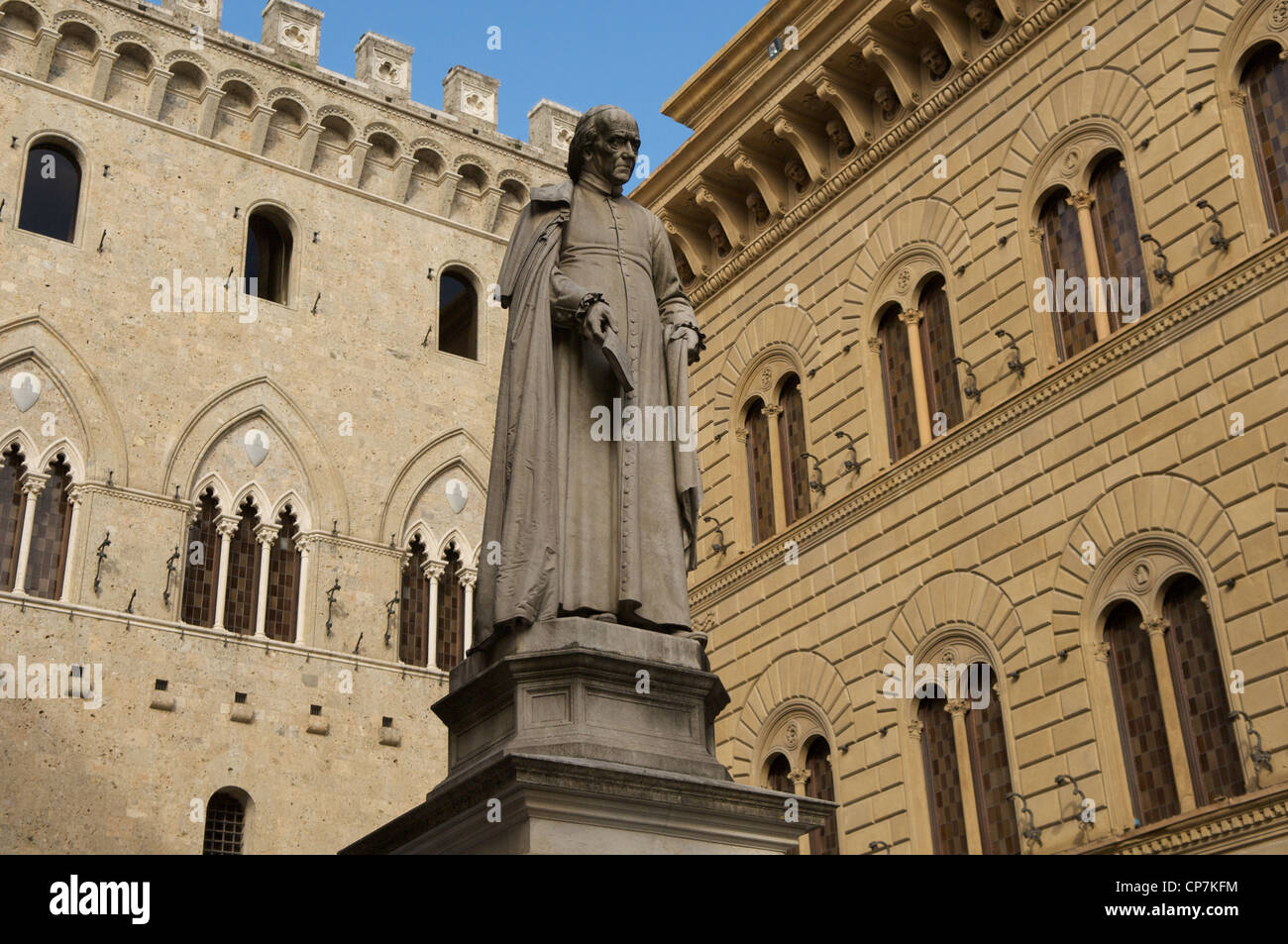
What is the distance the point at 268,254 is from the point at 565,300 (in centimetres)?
2059

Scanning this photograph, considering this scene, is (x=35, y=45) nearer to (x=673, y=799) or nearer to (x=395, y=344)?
(x=395, y=344)

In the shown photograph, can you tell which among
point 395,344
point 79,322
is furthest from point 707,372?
point 79,322

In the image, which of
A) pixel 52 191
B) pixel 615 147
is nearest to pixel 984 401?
pixel 615 147

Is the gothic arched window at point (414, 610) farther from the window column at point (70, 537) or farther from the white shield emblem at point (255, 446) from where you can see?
the window column at point (70, 537)

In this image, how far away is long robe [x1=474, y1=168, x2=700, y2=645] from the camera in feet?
18.8

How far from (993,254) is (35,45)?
1607 centimetres

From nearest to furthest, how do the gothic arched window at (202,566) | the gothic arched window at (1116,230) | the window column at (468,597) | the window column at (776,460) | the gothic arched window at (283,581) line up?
the gothic arched window at (1116,230), the window column at (776,460), the gothic arched window at (202,566), the gothic arched window at (283,581), the window column at (468,597)

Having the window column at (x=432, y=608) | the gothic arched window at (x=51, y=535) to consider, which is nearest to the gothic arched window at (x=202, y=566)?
the gothic arched window at (x=51, y=535)

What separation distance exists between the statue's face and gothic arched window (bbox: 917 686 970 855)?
9.42 meters

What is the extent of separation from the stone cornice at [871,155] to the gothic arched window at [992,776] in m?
6.42

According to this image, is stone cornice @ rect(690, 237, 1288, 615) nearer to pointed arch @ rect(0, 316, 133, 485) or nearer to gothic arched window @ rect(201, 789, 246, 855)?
gothic arched window @ rect(201, 789, 246, 855)

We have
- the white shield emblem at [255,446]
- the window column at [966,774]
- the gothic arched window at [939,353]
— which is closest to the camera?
the window column at [966,774]

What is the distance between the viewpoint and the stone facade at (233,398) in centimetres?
2072

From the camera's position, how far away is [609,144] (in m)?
6.45
